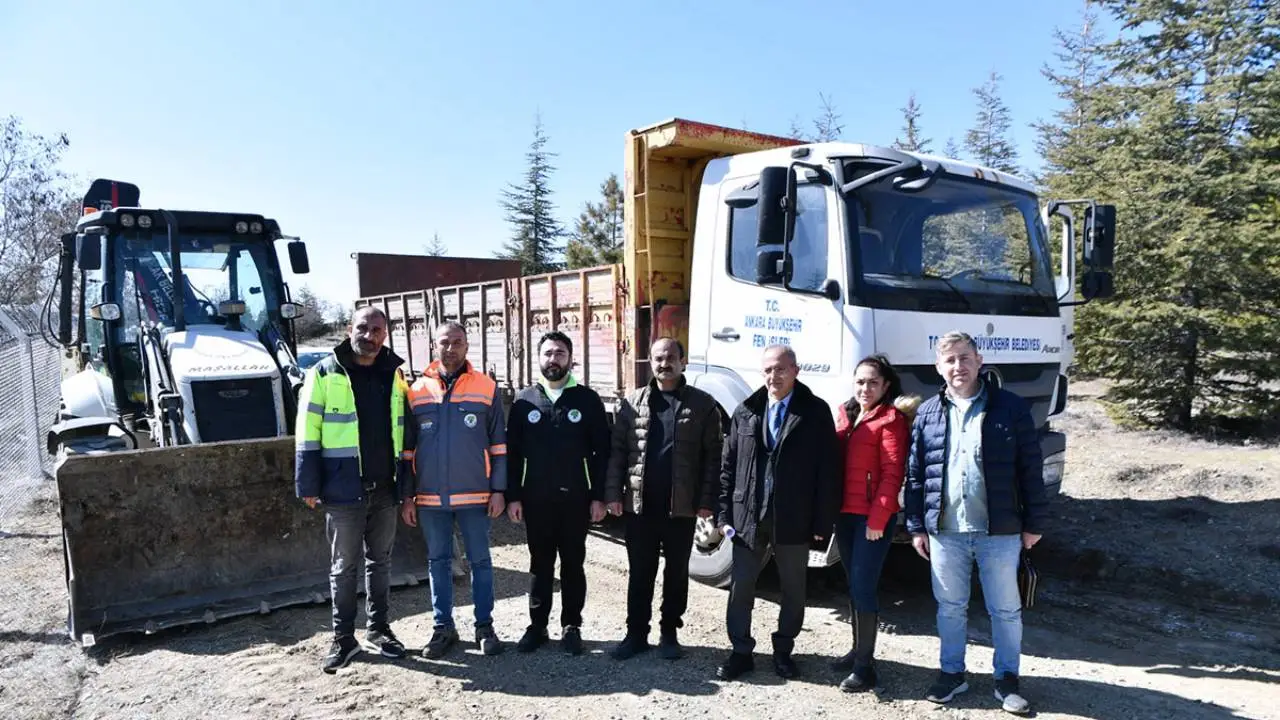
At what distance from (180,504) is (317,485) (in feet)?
4.45

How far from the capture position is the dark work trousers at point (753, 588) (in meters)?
3.95

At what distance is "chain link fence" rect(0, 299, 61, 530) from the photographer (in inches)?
333

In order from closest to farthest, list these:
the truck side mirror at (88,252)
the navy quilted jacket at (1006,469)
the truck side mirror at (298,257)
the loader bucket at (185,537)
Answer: the navy quilted jacket at (1006,469)
the loader bucket at (185,537)
the truck side mirror at (88,252)
the truck side mirror at (298,257)

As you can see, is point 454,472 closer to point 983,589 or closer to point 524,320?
point 983,589

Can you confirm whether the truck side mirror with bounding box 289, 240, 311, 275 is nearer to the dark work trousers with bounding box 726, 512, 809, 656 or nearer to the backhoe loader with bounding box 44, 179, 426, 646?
the backhoe loader with bounding box 44, 179, 426, 646

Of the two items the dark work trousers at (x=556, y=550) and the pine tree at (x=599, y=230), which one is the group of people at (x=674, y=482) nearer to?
the dark work trousers at (x=556, y=550)

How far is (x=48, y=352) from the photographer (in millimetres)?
12539

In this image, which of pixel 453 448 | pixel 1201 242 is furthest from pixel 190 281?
pixel 1201 242

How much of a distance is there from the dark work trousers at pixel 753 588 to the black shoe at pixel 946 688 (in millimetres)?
670

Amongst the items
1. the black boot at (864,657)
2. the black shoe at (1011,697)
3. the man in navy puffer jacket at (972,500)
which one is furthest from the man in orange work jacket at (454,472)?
the black shoe at (1011,697)

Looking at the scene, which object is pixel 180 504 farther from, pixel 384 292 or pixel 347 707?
pixel 384 292

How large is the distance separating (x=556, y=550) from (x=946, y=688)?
207 centimetres

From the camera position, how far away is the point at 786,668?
4.07 metres

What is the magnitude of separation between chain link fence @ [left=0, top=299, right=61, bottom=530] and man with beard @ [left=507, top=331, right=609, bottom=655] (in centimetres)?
647
